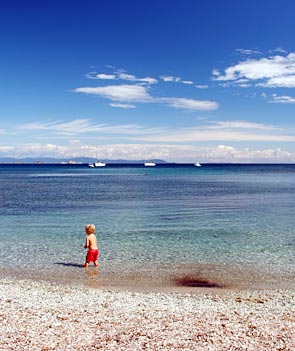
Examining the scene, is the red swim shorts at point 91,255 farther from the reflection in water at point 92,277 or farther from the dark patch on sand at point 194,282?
the dark patch on sand at point 194,282

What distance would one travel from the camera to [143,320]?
34.4 ft

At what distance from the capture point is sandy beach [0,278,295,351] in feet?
29.3

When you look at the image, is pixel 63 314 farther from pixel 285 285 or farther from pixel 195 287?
pixel 285 285

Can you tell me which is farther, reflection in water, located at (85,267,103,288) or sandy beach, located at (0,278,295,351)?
reflection in water, located at (85,267,103,288)

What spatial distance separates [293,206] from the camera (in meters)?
42.8

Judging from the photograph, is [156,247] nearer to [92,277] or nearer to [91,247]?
[91,247]

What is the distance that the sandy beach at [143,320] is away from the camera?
8.94m

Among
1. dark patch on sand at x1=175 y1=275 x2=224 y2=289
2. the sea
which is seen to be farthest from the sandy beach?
the sea

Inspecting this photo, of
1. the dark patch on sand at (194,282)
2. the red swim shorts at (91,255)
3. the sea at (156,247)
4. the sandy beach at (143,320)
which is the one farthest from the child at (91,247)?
the dark patch on sand at (194,282)

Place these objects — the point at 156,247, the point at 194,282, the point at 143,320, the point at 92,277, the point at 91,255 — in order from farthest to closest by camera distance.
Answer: the point at 156,247 → the point at 91,255 → the point at 92,277 → the point at 194,282 → the point at 143,320

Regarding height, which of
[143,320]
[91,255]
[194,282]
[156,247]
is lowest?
[194,282]

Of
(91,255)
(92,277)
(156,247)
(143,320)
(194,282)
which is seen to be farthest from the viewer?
(156,247)

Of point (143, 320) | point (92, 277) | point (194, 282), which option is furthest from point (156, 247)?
point (143, 320)

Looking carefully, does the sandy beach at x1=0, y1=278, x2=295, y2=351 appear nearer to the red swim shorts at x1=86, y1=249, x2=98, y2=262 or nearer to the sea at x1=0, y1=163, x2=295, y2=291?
the sea at x1=0, y1=163, x2=295, y2=291
